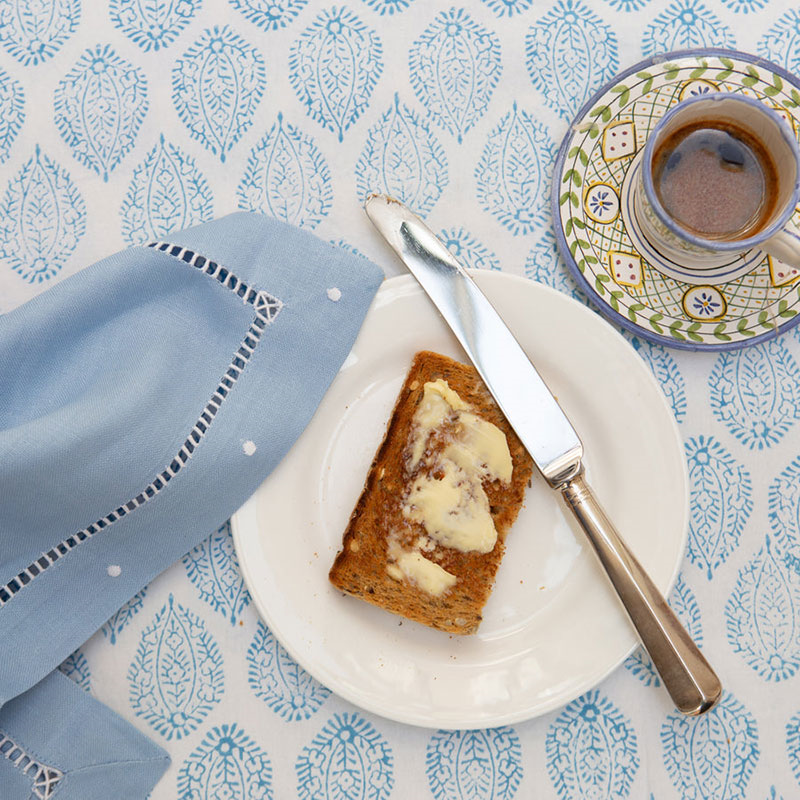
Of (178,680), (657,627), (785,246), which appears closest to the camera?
(785,246)

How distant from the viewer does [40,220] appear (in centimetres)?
Answer: 158

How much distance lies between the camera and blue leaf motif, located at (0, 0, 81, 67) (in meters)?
1.59

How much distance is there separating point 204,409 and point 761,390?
1.22 m

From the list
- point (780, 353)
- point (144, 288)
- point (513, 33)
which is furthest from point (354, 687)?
point (513, 33)

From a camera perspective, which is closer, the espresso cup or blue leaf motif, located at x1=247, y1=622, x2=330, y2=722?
the espresso cup

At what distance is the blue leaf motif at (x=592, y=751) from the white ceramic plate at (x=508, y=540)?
143 millimetres

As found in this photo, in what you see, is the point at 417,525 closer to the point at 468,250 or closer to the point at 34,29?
the point at 468,250

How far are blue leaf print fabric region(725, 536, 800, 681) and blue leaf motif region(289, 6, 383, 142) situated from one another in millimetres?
1362

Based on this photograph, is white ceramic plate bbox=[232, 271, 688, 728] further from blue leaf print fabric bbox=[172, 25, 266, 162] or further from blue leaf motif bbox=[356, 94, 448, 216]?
blue leaf print fabric bbox=[172, 25, 266, 162]

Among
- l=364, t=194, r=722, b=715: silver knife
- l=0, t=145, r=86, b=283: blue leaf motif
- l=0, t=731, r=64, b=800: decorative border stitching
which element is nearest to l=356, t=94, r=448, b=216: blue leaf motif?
l=364, t=194, r=722, b=715: silver knife

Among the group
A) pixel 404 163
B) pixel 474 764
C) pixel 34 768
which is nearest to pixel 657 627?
pixel 474 764

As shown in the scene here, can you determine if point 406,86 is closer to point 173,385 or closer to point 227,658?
point 173,385

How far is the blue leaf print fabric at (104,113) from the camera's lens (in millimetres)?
1585

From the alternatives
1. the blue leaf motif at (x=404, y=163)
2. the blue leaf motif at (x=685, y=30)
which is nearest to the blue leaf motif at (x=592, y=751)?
the blue leaf motif at (x=404, y=163)
